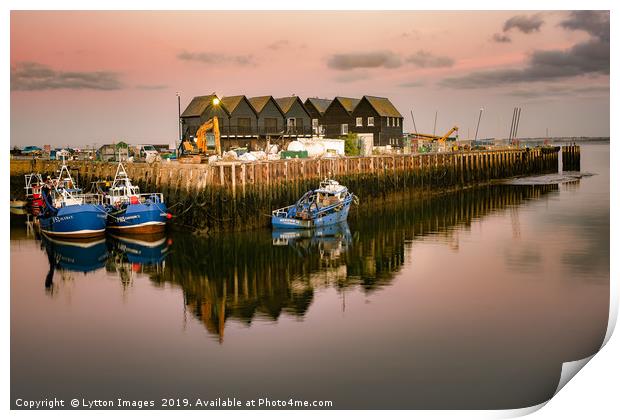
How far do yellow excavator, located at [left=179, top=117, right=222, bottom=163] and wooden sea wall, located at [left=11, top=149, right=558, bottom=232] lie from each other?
1.27m

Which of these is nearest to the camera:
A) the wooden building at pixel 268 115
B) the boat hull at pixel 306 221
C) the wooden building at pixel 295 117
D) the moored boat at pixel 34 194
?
the boat hull at pixel 306 221

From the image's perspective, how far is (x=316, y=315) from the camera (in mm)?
16438

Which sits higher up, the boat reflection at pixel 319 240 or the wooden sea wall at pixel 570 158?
the wooden sea wall at pixel 570 158

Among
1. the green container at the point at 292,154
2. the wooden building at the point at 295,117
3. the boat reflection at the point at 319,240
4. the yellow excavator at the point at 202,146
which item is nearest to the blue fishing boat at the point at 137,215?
the yellow excavator at the point at 202,146

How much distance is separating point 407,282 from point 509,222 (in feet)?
44.9

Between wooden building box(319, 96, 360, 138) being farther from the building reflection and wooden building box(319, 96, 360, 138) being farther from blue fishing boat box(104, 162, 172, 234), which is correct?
blue fishing boat box(104, 162, 172, 234)

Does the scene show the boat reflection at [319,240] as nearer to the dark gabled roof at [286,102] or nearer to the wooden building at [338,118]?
the dark gabled roof at [286,102]

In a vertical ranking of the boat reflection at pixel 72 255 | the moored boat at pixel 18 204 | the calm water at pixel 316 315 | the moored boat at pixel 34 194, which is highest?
the moored boat at pixel 34 194

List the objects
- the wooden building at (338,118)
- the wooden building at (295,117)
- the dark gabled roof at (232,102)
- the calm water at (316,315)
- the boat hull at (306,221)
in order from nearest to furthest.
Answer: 1. the calm water at (316,315)
2. the boat hull at (306,221)
3. the dark gabled roof at (232,102)
4. the wooden building at (295,117)
5. the wooden building at (338,118)

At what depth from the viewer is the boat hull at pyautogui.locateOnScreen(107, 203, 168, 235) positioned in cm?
2761

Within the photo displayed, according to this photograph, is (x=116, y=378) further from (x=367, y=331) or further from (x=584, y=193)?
(x=584, y=193)

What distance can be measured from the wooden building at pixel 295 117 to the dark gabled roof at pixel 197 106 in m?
6.05

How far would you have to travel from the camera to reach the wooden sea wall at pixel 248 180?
2752cm

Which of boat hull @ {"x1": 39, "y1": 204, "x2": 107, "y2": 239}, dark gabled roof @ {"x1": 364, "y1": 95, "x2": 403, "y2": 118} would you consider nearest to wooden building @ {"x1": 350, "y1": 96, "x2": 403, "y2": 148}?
dark gabled roof @ {"x1": 364, "y1": 95, "x2": 403, "y2": 118}
